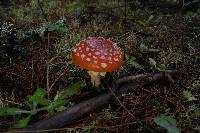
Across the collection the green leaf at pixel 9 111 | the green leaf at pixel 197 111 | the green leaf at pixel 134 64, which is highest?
the green leaf at pixel 134 64

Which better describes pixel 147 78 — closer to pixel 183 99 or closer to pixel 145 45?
pixel 183 99

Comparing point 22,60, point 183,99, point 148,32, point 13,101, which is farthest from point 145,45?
point 13,101

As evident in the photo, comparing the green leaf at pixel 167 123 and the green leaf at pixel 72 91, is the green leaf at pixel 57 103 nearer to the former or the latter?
the green leaf at pixel 72 91

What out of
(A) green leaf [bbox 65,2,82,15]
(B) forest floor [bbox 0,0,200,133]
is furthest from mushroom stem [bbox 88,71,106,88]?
(A) green leaf [bbox 65,2,82,15]

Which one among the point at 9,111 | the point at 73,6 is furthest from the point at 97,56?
the point at 73,6

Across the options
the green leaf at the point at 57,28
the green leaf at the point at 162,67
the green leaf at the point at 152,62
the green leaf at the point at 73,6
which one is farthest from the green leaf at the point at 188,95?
the green leaf at the point at 73,6

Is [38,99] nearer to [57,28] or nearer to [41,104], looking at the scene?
[41,104]
